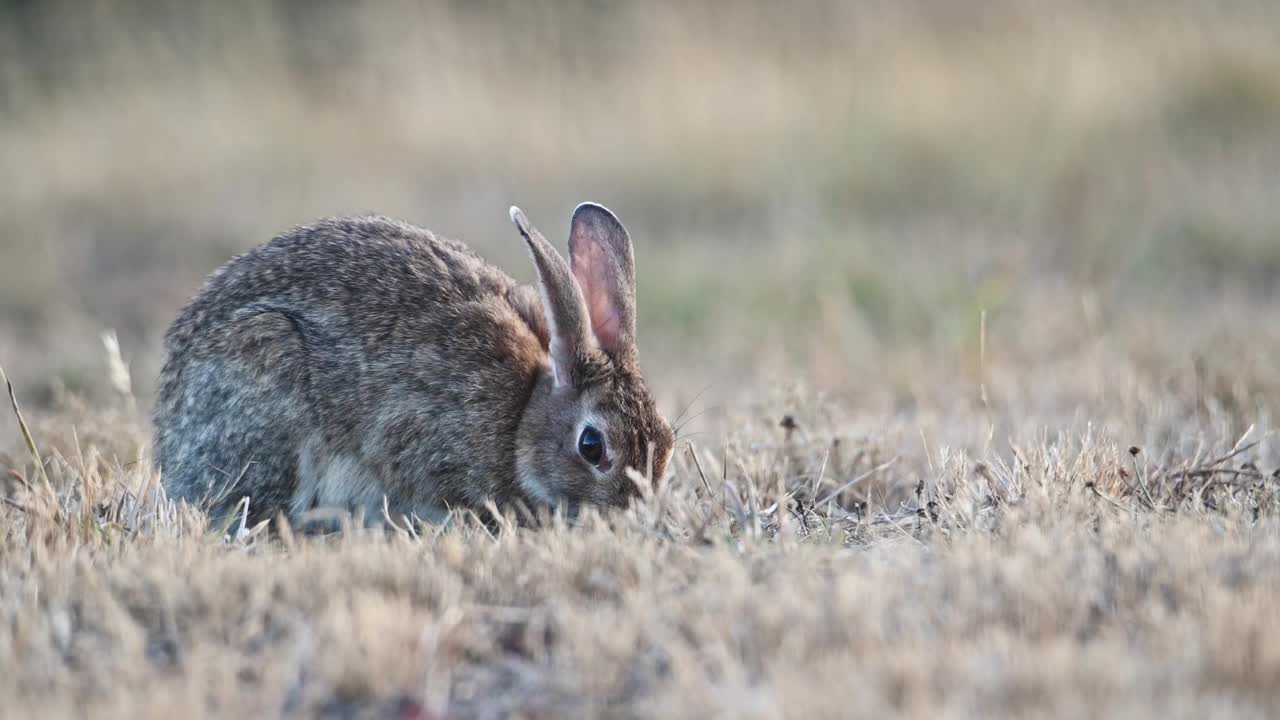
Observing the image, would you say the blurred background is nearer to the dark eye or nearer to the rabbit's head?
the rabbit's head

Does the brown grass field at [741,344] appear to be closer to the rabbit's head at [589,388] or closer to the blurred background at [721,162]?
the blurred background at [721,162]

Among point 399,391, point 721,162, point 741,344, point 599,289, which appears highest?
point 599,289

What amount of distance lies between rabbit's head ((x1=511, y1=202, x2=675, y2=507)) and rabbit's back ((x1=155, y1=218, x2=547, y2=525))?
14cm

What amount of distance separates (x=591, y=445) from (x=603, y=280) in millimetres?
588

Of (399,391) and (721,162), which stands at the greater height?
(399,391)

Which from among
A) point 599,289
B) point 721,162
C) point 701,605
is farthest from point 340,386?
point 721,162

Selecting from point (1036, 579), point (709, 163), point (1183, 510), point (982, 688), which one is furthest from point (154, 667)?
point (709, 163)

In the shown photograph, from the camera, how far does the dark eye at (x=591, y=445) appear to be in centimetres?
454

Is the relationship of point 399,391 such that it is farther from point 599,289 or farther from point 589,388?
point 599,289

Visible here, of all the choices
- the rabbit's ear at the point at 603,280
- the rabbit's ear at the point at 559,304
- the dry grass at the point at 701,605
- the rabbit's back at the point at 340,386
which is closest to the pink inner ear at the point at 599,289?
the rabbit's ear at the point at 603,280

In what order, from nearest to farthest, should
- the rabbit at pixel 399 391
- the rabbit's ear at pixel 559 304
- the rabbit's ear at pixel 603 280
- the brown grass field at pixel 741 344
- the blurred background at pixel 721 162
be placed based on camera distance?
the brown grass field at pixel 741 344
the rabbit's ear at pixel 559 304
the rabbit at pixel 399 391
the rabbit's ear at pixel 603 280
the blurred background at pixel 721 162

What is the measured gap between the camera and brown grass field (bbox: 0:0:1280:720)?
111 inches

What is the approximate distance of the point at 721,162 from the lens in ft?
37.9

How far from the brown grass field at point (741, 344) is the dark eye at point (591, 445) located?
0.99 ft
